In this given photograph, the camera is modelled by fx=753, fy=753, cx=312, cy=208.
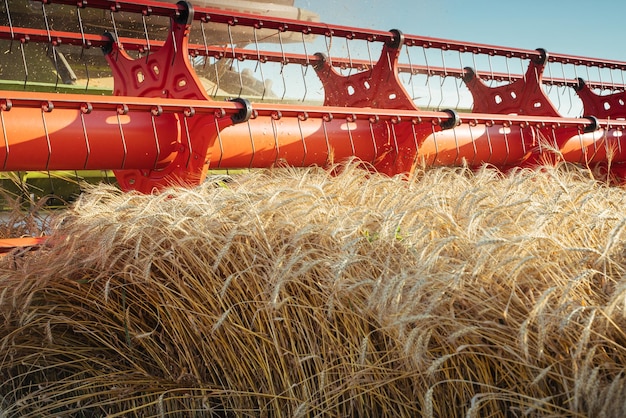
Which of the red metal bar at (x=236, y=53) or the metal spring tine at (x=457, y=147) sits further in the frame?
the metal spring tine at (x=457, y=147)

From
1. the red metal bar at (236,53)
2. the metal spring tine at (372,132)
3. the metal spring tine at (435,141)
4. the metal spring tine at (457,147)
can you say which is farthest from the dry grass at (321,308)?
the metal spring tine at (457,147)

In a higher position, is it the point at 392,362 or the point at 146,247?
the point at 146,247

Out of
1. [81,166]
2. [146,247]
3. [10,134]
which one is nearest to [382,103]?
[81,166]

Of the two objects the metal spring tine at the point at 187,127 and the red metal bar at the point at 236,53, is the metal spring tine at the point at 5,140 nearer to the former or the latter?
the metal spring tine at the point at 187,127

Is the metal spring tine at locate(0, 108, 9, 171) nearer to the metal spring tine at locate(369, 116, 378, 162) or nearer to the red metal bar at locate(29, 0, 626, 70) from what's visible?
the red metal bar at locate(29, 0, 626, 70)

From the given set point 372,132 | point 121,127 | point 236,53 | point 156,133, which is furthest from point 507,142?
point 121,127

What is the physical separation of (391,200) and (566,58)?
4141 mm

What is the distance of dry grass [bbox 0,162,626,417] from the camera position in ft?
6.23

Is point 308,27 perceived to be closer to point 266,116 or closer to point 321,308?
point 266,116

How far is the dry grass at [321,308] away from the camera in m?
1.90

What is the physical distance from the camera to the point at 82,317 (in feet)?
8.74

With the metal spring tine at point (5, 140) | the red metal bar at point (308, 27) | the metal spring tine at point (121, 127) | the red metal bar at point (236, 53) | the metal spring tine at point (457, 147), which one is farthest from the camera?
the metal spring tine at point (457, 147)

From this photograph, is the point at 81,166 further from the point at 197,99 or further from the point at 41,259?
the point at 41,259

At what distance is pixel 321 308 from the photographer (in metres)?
2.22
